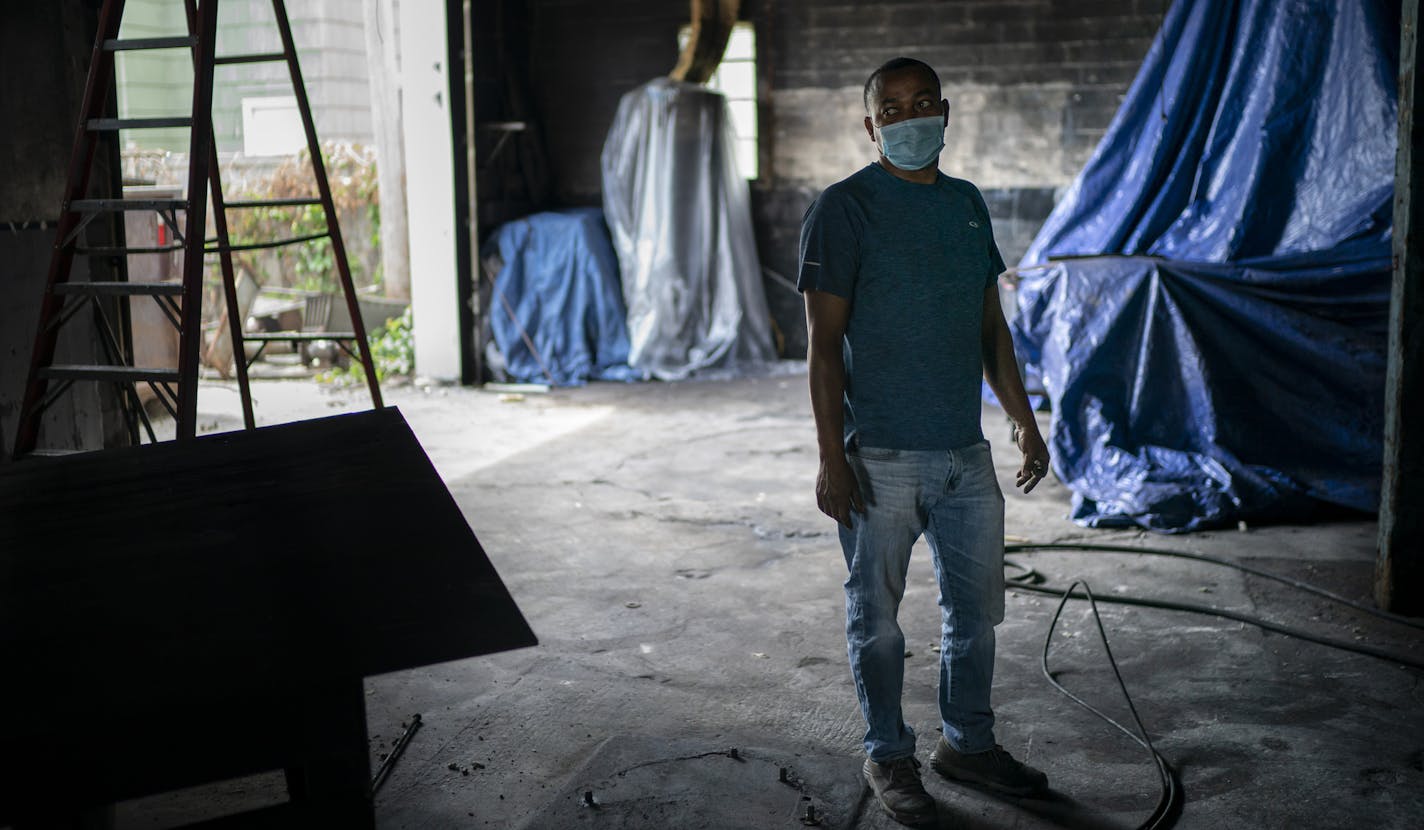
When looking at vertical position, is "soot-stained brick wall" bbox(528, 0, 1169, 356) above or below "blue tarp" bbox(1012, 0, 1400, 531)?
above

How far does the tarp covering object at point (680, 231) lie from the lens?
9.52 metres

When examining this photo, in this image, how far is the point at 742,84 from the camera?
10305 mm

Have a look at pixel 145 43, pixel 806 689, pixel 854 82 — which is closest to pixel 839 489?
pixel 806 689

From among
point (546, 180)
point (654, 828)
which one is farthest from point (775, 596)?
point (546, 180)

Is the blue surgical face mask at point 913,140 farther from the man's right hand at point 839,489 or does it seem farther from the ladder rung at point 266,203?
the ladder rung at point 266,203

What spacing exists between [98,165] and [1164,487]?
4620mm

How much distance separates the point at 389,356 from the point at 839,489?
7.74 meters

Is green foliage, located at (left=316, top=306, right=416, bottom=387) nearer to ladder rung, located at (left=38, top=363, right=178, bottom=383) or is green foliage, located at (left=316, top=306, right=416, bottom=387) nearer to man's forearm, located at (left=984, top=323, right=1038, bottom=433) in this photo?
ladder rung, located at (left=38, top=363, right=178, bottom=383)

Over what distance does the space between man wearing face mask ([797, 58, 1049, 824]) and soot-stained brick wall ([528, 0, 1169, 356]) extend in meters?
7.15

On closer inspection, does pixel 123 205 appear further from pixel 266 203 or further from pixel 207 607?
pixel 207 607

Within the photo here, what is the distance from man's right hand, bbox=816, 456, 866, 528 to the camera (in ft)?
8.67

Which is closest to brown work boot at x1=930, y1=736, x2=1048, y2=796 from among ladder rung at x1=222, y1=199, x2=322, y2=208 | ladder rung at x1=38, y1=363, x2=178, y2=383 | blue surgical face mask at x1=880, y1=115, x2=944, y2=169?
blue surgical face mask at x1=880, y1=115, x2=944, y2=169

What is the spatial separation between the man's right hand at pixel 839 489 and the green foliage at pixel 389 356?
721 centimetres

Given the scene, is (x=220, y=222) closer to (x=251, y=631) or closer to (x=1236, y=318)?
(x=251, y=631)
